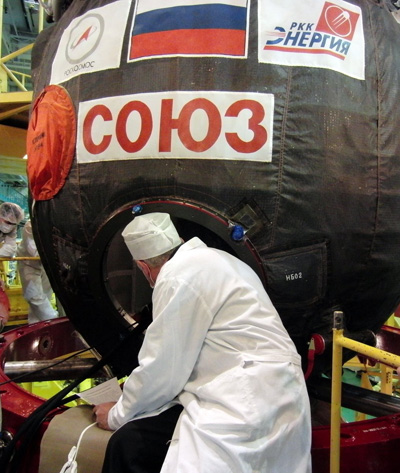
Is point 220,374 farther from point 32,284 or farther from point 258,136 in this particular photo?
point 32,284

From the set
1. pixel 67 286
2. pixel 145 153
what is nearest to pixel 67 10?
pixel 145 153

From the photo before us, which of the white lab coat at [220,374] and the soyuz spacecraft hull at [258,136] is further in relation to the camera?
the soyuz spacecraft hull at [258,136]

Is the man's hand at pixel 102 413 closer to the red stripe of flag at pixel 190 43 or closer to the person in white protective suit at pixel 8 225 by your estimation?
the red stripe of flag at pixel 190 43

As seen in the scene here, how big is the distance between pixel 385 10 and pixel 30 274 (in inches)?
239

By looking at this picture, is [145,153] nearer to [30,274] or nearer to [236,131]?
[236,131]

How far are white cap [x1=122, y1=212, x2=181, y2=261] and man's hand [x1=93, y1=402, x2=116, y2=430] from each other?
628 mm

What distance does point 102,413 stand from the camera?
1891mm

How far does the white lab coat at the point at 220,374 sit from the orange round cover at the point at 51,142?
81 centimetres

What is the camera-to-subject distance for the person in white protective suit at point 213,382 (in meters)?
1.50

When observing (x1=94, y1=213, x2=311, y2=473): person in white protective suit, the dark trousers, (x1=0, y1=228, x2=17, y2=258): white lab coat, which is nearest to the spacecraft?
(x1=94, y1=213, x2=311, y2=473): person in white protective suit

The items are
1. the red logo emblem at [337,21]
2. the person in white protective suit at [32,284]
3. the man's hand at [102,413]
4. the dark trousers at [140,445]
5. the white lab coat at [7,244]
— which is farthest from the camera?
the white lab coat at [7,244]

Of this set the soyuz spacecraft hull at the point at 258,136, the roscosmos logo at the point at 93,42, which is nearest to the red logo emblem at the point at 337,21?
the soyuz spacecraft hull at the point at 258,136

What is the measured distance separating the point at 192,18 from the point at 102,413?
65.7 inches

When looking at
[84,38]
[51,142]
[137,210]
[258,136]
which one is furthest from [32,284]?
[258,136]
